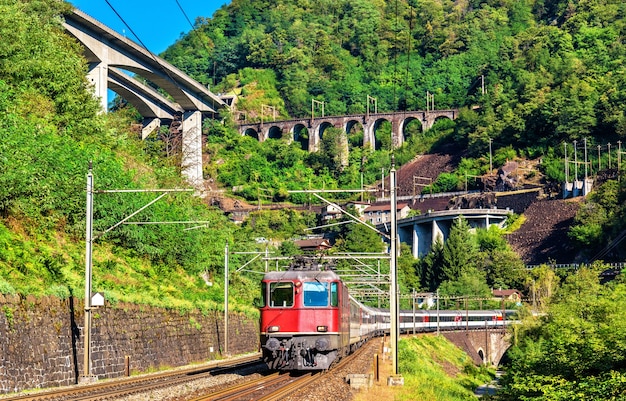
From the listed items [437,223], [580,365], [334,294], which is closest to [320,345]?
[334,294]

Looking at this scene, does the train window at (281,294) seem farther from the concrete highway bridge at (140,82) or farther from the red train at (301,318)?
the concrete highway bridge at (140,82)

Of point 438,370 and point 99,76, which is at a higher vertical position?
point 99,76

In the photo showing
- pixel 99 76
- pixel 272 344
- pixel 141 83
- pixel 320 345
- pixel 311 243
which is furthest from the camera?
pixel 311 243

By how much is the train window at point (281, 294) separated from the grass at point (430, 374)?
13.2 ft

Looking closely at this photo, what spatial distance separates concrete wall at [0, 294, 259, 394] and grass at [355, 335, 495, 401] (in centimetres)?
905

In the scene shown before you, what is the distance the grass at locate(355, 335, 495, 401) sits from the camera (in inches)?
1311

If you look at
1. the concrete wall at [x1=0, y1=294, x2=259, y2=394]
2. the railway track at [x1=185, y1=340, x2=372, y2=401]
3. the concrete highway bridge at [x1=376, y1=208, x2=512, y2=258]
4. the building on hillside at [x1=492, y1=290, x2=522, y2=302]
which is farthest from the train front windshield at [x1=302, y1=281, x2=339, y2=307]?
the concrete highway bridge at [x1=376, y1=208, x2=512, y2=258]

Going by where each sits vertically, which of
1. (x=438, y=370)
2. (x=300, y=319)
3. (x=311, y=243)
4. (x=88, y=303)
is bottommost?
(x=438, y=370)

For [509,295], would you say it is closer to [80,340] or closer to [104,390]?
[80,340]

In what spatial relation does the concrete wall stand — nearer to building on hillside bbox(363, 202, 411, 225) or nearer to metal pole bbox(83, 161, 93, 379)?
metal pole bbox(83, 161, 93, 379)

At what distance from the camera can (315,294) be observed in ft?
115

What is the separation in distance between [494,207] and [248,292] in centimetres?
9538

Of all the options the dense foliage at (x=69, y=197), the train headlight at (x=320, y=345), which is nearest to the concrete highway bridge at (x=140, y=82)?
the dense foliage at (x=69, y=197)

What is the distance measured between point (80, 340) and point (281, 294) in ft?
22.4
